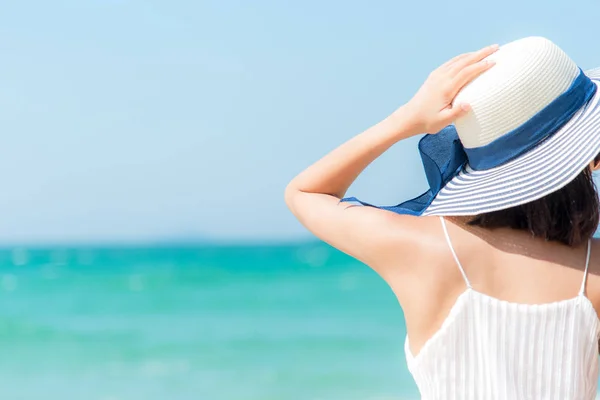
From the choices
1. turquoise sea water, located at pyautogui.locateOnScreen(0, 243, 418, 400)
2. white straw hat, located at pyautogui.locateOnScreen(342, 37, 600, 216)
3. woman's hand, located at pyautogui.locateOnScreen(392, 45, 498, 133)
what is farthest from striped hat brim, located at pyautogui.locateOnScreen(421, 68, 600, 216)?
turquoise sea water, located at pyautogui.locateOnScreen(0, 243, 418, 400)

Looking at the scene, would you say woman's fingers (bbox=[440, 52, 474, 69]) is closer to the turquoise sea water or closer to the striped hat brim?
the striped hat brim

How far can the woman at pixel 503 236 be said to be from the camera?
47.7 inches

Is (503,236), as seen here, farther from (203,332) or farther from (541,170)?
(203,332)

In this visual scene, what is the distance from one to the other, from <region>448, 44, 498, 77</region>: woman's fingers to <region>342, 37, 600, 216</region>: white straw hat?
0.03ft

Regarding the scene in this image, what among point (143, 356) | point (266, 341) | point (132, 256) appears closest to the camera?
point (143, 356)

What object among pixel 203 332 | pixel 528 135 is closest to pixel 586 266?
pixel 528 135

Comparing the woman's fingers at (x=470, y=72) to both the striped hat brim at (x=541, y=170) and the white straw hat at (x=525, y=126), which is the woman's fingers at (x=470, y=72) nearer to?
the white straw hat at (x=525, y=126)

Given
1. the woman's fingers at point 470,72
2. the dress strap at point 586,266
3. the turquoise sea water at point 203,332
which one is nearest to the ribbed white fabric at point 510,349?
the dress strap at point 586,266

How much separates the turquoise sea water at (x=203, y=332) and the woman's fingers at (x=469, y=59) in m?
5.72

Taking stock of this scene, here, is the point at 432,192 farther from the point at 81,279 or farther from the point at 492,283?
the point at 81,279

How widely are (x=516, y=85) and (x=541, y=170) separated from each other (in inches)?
5.2

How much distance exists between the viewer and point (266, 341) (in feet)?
32.6

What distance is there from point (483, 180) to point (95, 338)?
998 cm

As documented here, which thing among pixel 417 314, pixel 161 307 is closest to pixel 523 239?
pixel 417 314
